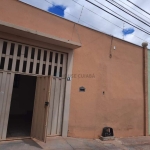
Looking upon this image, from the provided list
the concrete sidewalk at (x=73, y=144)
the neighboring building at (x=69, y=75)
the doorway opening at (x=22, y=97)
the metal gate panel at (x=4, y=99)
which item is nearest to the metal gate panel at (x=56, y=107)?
the neighboring building at (x=69, y=75)

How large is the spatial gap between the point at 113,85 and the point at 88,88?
4.58ft

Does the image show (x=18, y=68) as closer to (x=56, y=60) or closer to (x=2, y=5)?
(x=56, y=60)

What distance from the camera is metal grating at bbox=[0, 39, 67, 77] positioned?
5074 mm

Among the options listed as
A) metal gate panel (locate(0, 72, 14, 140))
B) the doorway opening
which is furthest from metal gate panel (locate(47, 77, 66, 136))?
the doorway opening

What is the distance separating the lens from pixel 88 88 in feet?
21.2

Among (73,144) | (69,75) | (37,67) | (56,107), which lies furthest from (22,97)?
(73,144)

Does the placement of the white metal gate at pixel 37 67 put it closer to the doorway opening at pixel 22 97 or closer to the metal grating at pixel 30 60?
the metal grating at pixel 30 60

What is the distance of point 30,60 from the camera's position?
17.8 ft

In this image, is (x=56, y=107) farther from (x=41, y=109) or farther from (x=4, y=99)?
(x=4, y=99)

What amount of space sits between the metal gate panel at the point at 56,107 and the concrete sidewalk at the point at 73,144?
1.10 feet

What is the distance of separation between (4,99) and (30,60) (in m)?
1.49

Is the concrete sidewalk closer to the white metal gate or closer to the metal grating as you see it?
the white metal gate

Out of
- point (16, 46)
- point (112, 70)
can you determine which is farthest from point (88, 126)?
point (16, 46)

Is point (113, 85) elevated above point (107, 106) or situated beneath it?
elevated above
